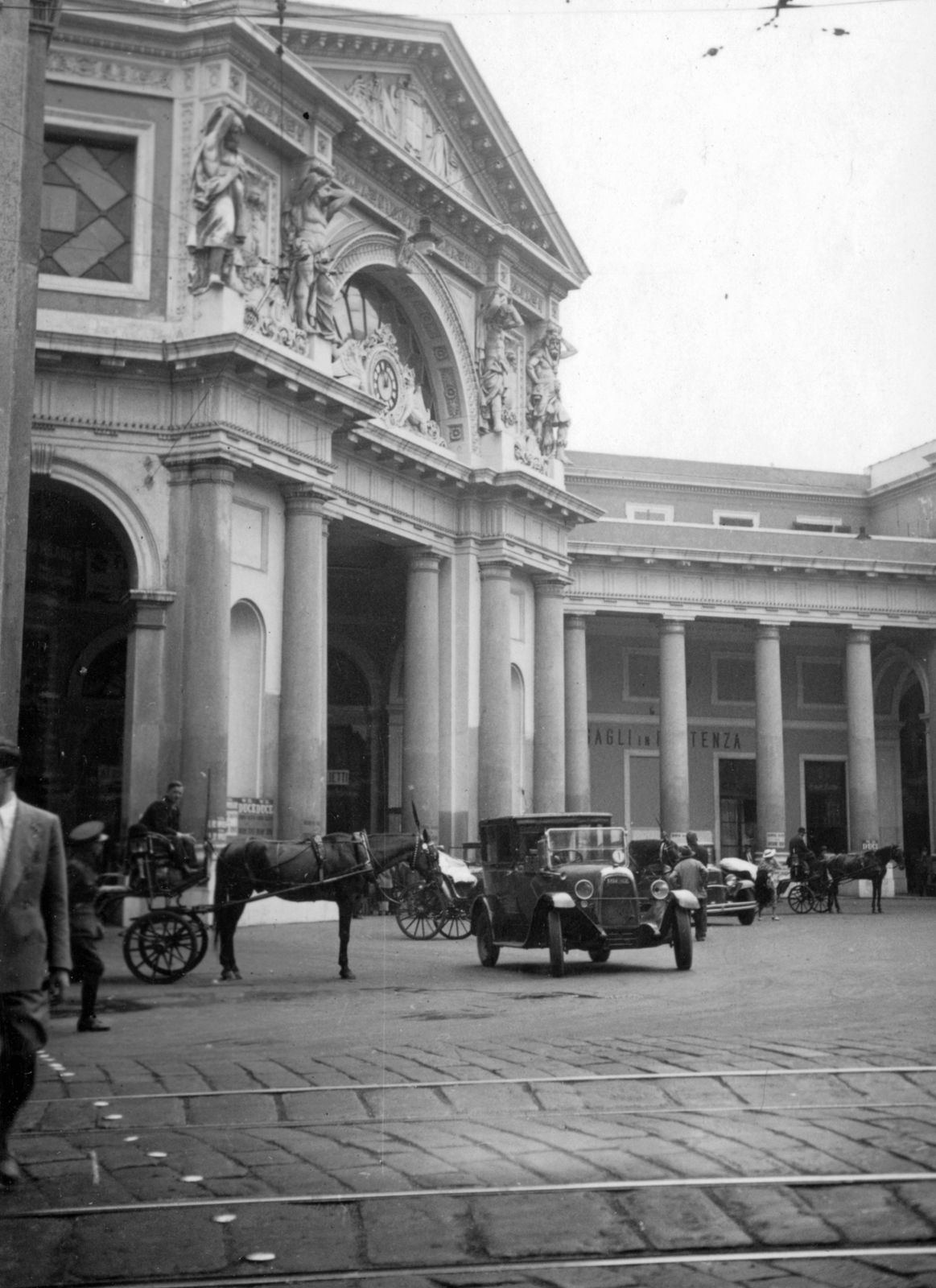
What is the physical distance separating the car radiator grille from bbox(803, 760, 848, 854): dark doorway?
27923 mm

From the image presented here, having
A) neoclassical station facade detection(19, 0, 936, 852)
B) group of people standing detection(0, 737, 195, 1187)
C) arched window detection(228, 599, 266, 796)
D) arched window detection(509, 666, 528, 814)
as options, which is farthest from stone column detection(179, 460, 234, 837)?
group of people standing detection(0, 737, 195, 1187)

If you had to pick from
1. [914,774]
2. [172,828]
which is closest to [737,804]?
[914,774]

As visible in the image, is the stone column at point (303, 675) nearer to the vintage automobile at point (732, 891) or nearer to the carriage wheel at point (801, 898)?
the vintage automobile at point (732, 891)

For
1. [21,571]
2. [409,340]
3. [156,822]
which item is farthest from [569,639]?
[21,571]

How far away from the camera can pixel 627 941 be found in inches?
603

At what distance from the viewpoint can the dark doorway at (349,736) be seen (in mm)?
32688

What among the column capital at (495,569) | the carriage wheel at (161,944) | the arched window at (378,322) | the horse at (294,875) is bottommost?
the carriage wheel at (161,944)

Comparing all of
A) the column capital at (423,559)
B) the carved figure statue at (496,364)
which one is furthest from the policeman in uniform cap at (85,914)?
the carved figure statue at (496,364)

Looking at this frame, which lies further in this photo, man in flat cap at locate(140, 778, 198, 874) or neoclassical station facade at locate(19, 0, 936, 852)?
neoclassical station facade at locate(19, 0, 936, 852)

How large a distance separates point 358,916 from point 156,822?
374 inches

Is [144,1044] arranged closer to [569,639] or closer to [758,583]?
[569,639]

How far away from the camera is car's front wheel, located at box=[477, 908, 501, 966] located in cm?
1619

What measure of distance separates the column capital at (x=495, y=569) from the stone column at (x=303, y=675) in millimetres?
6867

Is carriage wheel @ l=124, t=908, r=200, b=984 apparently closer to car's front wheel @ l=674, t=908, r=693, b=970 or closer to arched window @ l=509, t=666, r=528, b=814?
car's front wheel @ l=674, t=908, r=693, b=970
